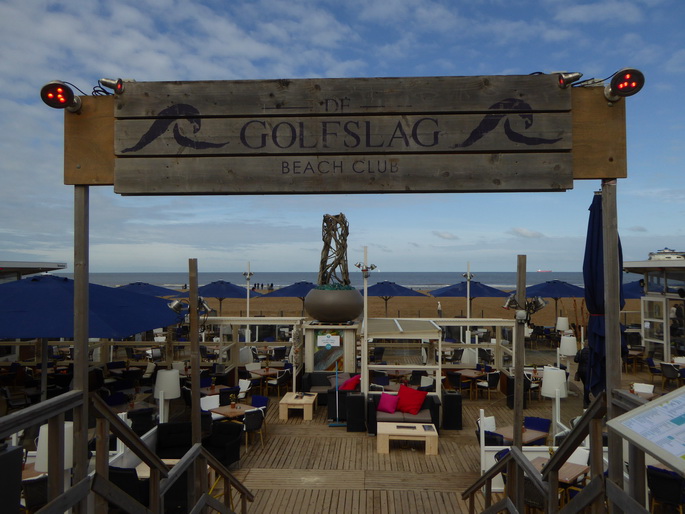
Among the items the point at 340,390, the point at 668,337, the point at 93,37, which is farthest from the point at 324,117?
the point at 668,337

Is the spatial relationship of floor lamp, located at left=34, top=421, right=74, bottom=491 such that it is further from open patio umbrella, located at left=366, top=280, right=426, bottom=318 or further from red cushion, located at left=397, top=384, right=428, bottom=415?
open patio umbrella, located at left=366, top=280, right=426, bottom=318

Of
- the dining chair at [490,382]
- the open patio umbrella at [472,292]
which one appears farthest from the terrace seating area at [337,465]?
the open patio umbrella at [472,292]

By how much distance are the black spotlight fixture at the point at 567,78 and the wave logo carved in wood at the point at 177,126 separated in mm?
2443

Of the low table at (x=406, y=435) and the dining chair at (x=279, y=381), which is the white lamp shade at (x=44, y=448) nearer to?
the low table at (x=406, y=435)

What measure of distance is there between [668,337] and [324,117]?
16.3m

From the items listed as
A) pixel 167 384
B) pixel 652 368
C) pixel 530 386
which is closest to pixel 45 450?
pixel 167 384

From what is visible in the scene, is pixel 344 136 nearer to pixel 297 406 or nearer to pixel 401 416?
pixel 401 416

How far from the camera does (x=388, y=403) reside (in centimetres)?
1020

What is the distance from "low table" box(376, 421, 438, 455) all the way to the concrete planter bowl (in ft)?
16.9

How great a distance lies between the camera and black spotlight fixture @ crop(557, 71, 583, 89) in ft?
11.2

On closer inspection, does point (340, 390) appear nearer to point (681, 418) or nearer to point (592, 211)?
point (592, 211)

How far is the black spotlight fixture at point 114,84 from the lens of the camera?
137 inches

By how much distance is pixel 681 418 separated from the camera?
217 centimetres

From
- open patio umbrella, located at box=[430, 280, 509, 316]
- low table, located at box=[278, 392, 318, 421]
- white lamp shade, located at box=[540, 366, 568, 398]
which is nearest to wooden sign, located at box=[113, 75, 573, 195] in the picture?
white lamp shade, located at box=[540, 366, 568, 398]
